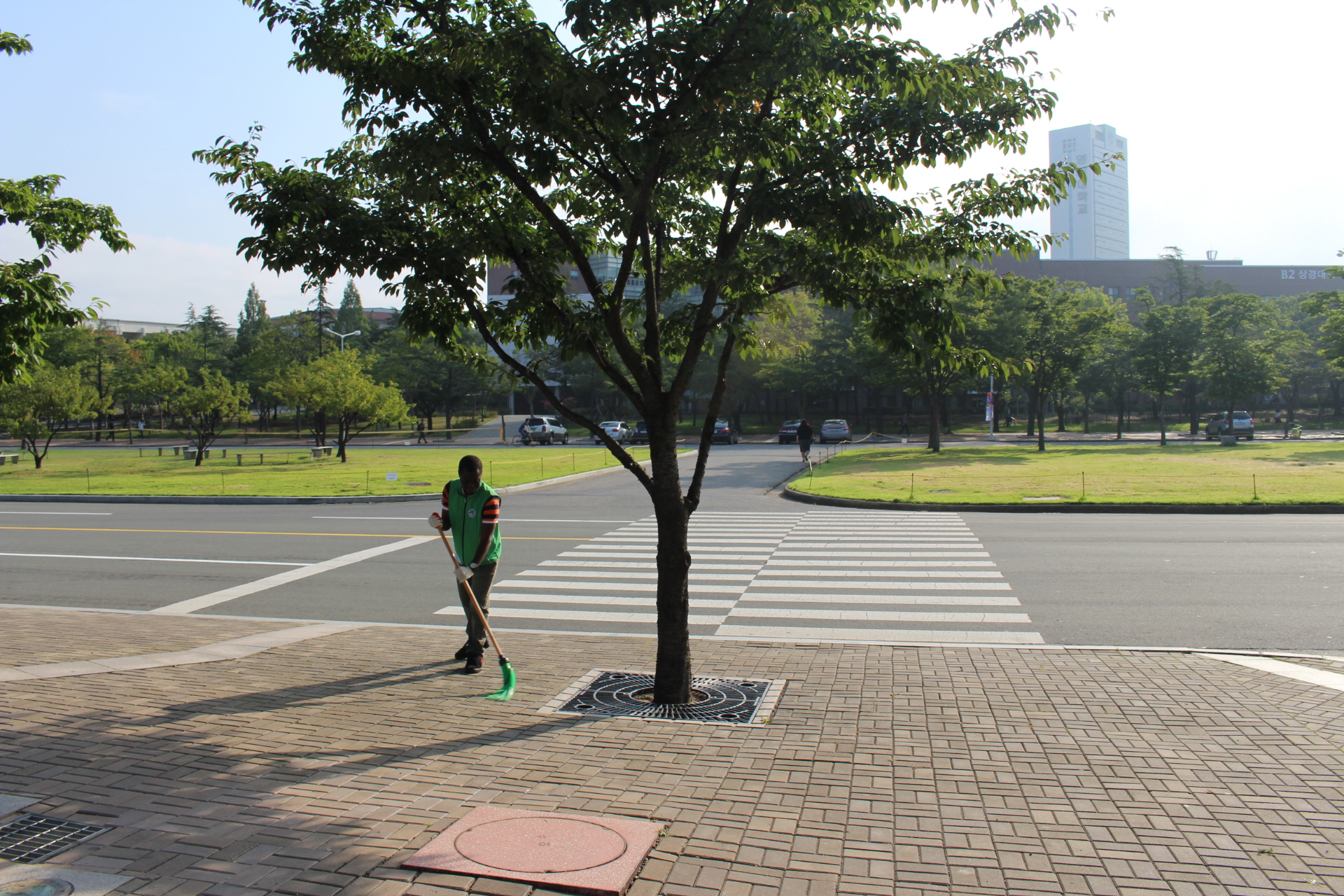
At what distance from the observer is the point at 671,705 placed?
659 cm

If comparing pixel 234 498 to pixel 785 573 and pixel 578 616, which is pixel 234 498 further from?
pixel 785 573

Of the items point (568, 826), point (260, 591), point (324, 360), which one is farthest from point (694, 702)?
point (324, 360)

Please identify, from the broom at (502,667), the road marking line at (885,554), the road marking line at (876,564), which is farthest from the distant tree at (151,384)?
the broom at (502,667)

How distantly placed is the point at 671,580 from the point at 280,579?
27.6 ft

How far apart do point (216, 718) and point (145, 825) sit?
198cm

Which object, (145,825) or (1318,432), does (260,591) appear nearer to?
(145,825)

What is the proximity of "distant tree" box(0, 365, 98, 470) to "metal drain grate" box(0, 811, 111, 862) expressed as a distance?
4240 centimetres

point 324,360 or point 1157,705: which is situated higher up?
point 324,360

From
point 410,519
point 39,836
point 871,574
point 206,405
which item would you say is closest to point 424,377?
point 206,405

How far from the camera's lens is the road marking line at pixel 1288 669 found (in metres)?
6.88

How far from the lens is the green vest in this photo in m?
7.62

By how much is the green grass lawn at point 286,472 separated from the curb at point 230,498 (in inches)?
24.8

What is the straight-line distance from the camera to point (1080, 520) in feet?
57.6

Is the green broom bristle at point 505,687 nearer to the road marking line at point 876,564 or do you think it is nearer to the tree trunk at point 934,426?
the road marking line at point 876,564
